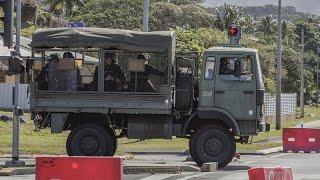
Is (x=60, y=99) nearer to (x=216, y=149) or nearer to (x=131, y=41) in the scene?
(x=131, y=41)

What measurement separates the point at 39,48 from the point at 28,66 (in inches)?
37.2

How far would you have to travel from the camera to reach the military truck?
1988 cm

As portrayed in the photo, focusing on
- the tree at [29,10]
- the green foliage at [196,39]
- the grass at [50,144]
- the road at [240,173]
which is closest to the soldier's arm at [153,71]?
Answer: the road at [240,173]

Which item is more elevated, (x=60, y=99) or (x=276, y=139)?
(x=60, y=99)

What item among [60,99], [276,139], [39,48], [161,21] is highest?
[161,21]

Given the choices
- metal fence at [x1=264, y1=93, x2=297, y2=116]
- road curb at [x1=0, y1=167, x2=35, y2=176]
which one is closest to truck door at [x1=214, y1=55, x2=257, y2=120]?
road curb at [x1=0, y1=167, x2=35, y2=176]

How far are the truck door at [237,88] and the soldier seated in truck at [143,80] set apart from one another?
1.59 meters

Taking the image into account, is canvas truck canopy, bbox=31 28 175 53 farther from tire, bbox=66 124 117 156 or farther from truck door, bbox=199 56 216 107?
tire, bbox=66 124 117 156

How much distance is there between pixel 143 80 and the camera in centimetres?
1997

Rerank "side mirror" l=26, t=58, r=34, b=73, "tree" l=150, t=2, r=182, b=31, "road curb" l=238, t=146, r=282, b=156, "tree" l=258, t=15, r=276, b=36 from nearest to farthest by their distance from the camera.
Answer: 1. "side mirror" l=26, t=58, r=34, b=73
2. "road curb" l=238, t=146, r=282, b=156
3. "tree" l=150, t=2, r=182, b=31
4. "tree" l=258, t=15, r=276, b=36

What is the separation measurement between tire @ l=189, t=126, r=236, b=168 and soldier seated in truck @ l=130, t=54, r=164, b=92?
70.5 inches

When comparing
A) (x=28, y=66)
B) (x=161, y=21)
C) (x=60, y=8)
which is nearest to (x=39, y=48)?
(x=28, y=66)

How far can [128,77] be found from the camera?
20.0m

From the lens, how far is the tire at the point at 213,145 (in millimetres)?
20359
